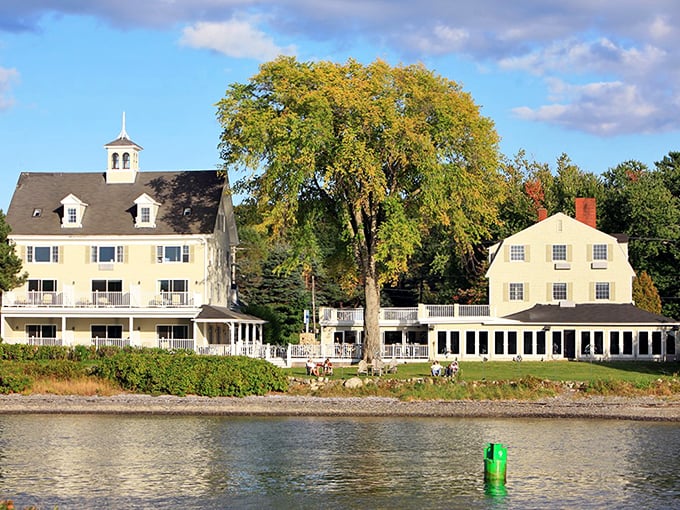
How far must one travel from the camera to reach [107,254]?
63.8 metres

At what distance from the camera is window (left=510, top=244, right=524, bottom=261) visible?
6588 cm

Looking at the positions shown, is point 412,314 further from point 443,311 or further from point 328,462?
point 328,462

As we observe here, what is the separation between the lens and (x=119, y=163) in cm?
6794

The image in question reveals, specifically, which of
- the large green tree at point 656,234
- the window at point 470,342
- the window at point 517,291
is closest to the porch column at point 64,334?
the window at point 470,342

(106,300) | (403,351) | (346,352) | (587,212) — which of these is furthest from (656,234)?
(106,300)

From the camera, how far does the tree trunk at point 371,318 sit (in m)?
56.8

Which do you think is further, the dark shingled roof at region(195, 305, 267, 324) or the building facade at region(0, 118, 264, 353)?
the building facade at region(0, 118, 264, 353)

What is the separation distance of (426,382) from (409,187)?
12369 millimetres

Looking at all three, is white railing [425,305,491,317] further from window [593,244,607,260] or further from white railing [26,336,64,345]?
white railing [26,336,64,345]

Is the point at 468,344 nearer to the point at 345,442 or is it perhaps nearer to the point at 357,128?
the point at 357,128

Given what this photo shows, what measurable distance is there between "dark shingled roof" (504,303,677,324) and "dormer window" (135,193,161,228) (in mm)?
21089

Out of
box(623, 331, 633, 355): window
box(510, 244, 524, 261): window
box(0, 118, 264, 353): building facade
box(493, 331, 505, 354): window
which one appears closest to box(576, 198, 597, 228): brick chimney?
box(510, 244, 524, 261): window

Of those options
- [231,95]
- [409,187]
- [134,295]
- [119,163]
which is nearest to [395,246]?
[409,187]

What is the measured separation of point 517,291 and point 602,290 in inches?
193
